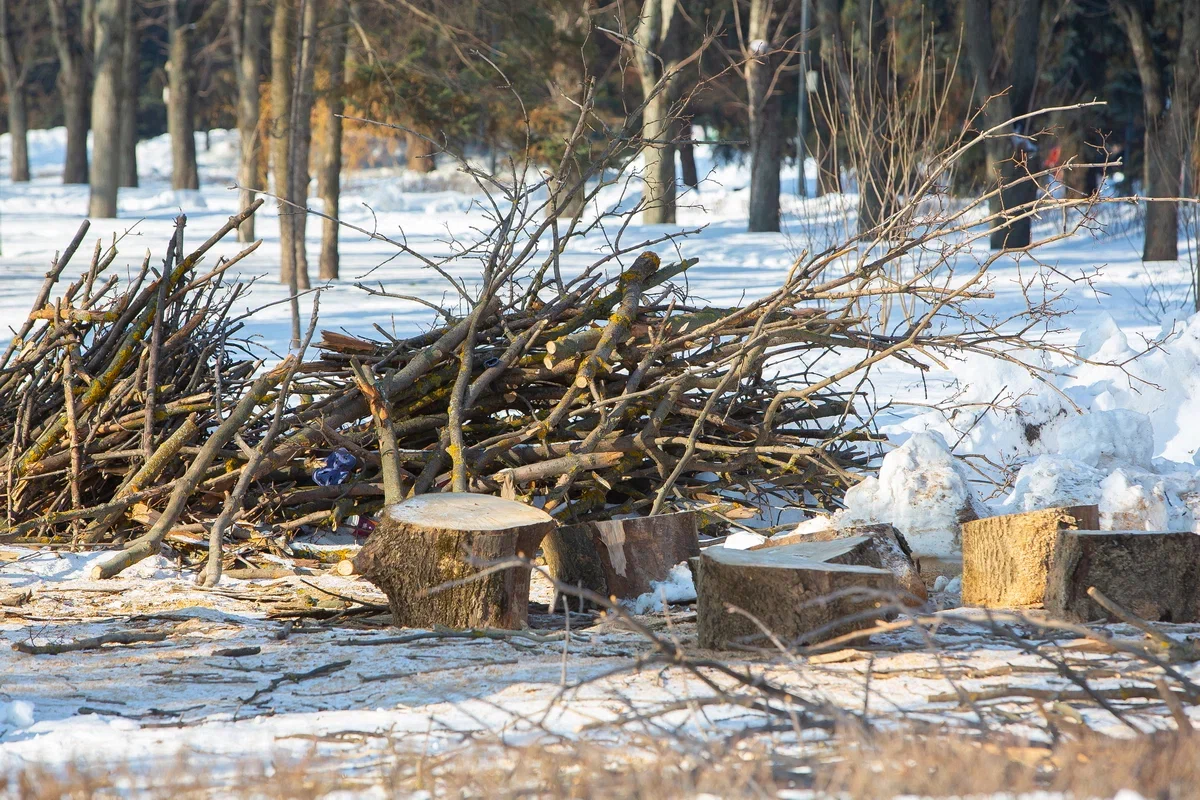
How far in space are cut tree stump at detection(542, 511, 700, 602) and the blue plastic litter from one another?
3.65ft

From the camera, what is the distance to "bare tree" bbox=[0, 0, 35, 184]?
27.0 m

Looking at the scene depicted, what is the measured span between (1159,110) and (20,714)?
16883mm

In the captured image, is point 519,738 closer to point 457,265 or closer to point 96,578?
point 96,578

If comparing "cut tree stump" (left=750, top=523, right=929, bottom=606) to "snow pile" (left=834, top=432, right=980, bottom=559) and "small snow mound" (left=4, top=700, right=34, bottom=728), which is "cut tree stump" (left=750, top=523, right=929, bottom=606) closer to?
"snow pile" (left=834, top=432, right=980, bottom=559)

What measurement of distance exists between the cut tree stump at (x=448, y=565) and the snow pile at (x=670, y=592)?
432 mm

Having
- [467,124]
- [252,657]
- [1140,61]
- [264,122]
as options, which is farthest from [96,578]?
[1140,61]

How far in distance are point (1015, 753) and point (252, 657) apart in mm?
1940

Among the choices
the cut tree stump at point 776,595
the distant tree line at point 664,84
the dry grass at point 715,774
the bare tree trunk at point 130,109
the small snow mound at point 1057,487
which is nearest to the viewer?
the dry grass at point 715,774

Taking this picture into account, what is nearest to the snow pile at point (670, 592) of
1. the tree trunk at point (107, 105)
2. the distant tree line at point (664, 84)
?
the distant tree line at point (664, 84)

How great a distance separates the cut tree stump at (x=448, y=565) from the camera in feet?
10.9

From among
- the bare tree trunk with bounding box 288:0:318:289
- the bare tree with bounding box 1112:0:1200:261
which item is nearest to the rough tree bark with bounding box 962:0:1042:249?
the bare tree with bounding box 1112:0:1200:261

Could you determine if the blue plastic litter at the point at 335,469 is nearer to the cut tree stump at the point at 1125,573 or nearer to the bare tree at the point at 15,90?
the cut tree stump at the point at 1125,573

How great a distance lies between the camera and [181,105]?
24047mm

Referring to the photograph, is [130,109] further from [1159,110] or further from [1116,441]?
[1116,441]
